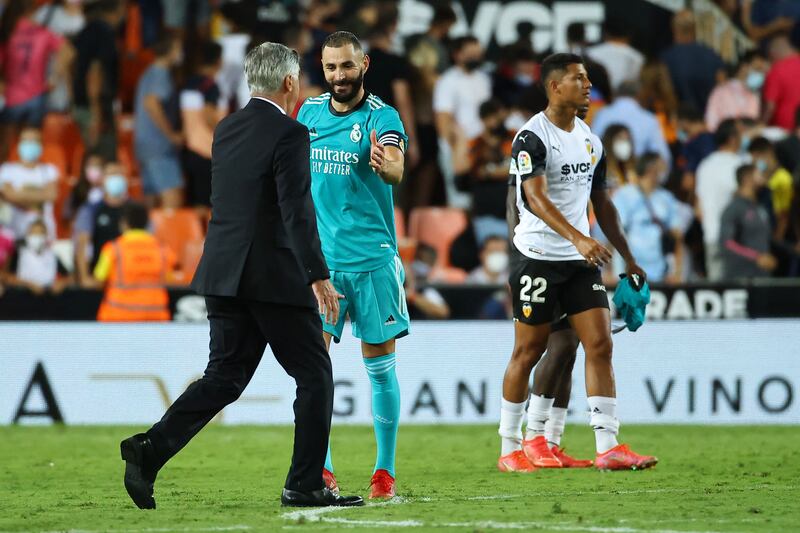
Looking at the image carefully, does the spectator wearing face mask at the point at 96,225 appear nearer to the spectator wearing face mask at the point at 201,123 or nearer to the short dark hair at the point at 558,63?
the spectator wearing face mask at the point at 201,123

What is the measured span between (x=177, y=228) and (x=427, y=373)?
3.75 metres

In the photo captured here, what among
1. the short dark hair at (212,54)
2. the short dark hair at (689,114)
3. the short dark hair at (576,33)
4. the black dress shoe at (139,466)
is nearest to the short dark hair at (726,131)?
the short dark hair at (689,114)

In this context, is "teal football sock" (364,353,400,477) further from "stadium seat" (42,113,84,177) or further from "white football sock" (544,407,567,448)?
"stadium seat" (42,113,84,177)

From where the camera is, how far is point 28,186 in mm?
15531

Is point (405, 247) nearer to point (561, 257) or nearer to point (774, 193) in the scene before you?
point (774, 193)

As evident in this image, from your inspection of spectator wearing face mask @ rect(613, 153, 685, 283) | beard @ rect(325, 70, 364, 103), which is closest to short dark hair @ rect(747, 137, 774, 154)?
spectator wearing face mask @ rect(613, 153, 685, 283)

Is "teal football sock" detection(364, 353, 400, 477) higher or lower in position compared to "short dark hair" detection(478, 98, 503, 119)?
lower

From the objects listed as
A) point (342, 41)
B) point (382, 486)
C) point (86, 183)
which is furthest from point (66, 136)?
point (382, 486)

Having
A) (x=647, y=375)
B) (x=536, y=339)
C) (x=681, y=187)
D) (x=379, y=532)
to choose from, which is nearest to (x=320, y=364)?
(x=379, y=532)

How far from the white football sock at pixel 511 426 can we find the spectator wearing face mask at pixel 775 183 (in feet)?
24.1

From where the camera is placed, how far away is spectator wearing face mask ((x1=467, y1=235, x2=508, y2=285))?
1491 centimetres

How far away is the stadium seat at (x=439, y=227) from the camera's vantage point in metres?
15.4

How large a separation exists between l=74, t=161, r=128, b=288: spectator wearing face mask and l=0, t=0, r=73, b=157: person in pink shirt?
1626 mm

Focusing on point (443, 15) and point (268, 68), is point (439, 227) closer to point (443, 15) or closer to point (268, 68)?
point (443, 15)
